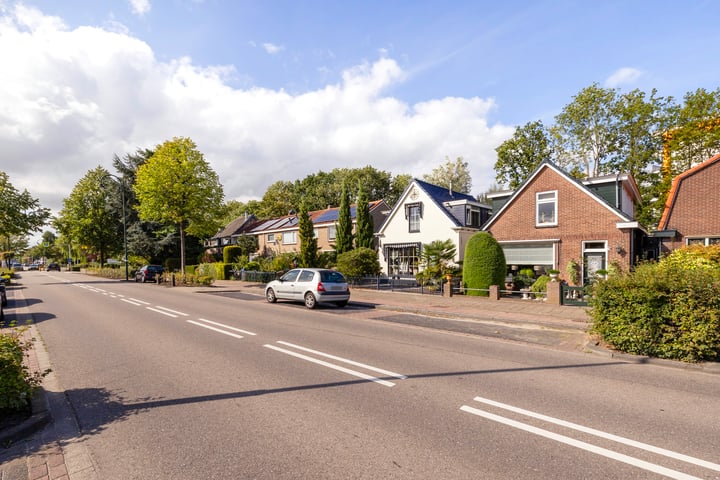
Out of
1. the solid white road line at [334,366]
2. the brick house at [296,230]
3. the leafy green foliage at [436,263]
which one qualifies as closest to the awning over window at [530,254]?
the leafy green foliage at [436,263]

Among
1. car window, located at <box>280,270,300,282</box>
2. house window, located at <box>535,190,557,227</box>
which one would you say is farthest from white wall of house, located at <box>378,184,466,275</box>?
car window, located at <box>280,270,300,282</box>

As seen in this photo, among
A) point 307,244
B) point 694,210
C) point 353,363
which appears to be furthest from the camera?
point 307,244

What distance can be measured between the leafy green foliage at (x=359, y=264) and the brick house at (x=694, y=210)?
15.3m

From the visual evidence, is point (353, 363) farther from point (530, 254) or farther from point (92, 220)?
point (92, 220)

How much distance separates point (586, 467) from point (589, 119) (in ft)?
119

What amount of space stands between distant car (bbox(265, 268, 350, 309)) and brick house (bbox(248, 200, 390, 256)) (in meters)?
17.6

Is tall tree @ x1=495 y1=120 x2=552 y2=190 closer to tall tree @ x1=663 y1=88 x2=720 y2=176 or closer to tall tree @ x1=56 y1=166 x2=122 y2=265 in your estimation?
tall tree @ x1=663 y1=88 x2=720 y2=176

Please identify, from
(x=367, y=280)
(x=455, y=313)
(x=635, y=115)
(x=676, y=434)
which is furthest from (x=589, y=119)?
(x=676, y=434)

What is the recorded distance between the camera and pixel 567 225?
792 inches

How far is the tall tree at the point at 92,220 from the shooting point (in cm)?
4600

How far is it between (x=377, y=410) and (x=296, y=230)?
121ft

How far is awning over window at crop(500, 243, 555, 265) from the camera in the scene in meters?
20.8

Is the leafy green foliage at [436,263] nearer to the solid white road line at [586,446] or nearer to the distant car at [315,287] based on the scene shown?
the distant car at [315,287]

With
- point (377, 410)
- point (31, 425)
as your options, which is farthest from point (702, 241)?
point (31, 425)
